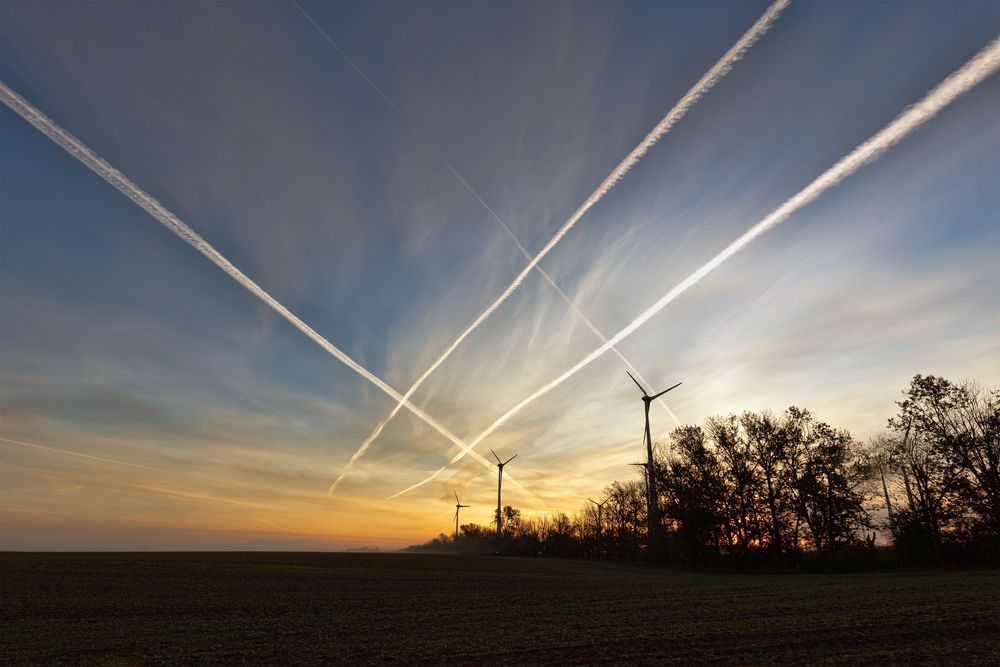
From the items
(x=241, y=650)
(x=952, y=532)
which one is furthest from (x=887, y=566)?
(x=241, y=650)

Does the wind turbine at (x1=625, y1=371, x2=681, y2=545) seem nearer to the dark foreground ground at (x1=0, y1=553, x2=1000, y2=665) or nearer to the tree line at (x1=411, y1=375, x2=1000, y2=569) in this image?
the tree line at (x1=411, y1=375, x2=1000, y2=569)

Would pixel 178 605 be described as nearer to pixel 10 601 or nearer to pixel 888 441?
pixel 10 601

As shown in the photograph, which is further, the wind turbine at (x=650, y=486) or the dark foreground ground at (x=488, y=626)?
the wind turbine at (x=650, y=486)

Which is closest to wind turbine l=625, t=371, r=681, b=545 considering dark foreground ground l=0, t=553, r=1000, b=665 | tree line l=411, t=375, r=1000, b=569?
tree line l=411, t=375, r=1000, b=569

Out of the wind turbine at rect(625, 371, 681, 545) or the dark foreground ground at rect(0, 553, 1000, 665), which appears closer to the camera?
the dark foreground ground at rect(0, 553, 1000, 665)

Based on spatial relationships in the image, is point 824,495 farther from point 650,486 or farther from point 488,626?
point 488,626

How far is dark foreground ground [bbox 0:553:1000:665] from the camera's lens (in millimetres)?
11258

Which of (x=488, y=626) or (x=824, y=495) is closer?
(x=488, y=626)

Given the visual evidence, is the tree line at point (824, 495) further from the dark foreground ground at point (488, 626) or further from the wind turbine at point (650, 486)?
the dark foreground ground at point (488, 626)

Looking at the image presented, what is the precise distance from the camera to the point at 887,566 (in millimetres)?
51406

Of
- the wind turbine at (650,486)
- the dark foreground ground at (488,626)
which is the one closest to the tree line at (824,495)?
the wind turbine at (650,486)

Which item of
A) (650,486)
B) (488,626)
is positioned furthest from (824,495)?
(488,626)

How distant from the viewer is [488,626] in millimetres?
15172

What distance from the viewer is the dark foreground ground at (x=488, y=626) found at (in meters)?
11.3
